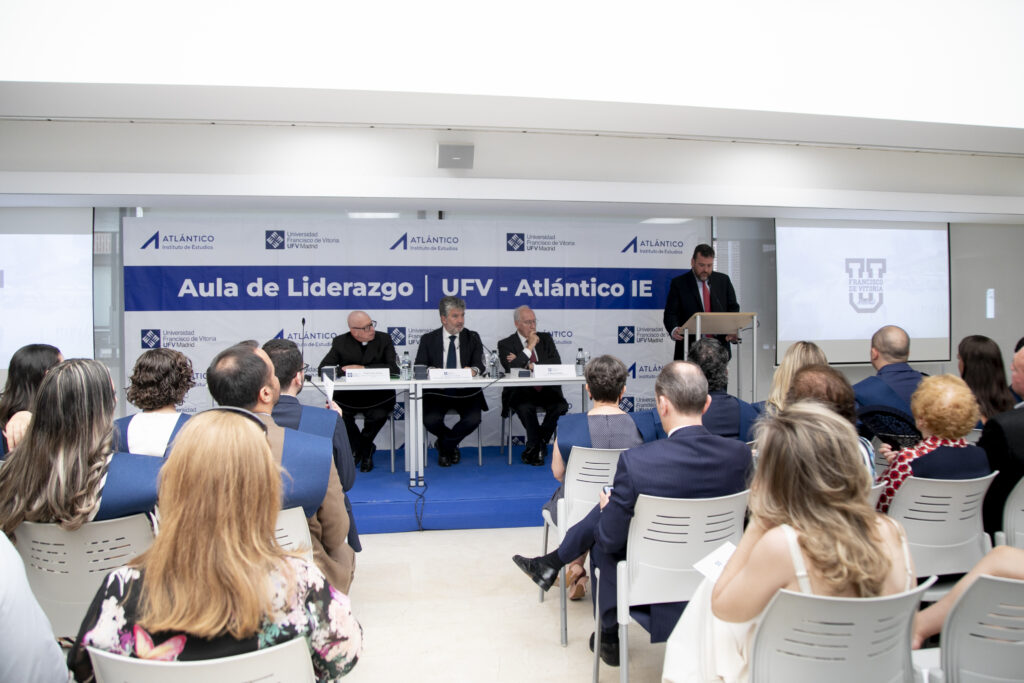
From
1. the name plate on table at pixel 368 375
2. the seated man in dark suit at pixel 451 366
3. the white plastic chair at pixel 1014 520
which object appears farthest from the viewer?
the seated man in dark suit at pixel 451 366

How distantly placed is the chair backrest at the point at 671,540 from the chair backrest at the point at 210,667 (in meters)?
1.12

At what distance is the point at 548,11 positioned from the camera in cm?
413

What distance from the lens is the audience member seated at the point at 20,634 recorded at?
1.16 meters

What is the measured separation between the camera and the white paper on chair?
4.68 feet

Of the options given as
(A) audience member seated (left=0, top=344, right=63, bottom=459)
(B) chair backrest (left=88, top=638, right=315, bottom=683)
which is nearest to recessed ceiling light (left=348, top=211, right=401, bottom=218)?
(A) audience member seated (left=0, top=344, right=63, bottom=459)

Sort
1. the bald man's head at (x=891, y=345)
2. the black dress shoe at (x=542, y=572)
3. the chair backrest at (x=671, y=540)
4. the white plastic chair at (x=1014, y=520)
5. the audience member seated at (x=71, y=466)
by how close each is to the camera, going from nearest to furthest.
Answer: the audience member seated at (x=71, y=466), the chair backrest at (x=671, y=540), the white plastic chair at (x=1014, y=520), the black dress shoe at (x=542, y=572), the bald man's head at (x=891, y=345)

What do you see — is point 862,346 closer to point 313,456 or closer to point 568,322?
point 568,322

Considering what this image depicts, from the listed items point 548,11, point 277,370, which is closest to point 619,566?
point 277,370

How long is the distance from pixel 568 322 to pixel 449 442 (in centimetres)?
174

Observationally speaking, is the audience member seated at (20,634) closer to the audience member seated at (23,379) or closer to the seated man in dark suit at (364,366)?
the audience member seated at (23,379)

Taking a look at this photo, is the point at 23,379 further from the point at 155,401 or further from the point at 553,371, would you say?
the point at 553,371

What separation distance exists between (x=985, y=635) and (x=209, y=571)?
1567mm

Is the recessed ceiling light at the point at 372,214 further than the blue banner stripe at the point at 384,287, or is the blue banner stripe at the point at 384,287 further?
the recessed ceiling light at the point at 372,214

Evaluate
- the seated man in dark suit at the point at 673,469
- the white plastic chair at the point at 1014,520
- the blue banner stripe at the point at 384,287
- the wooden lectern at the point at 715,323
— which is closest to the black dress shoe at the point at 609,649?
the seated man in dark suit at the point at 673,469
